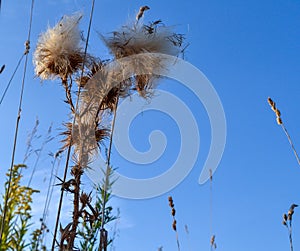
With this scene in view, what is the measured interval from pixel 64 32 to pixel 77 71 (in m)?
0.30

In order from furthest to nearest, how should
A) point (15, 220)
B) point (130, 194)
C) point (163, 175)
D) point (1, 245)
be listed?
1. point (163, 175)
2. point (130, 194)
3. point (15, 220)
4. point (1, 245)

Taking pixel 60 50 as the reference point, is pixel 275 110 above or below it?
below

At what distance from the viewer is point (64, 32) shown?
3.60 m

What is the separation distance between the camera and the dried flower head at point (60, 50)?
11.7ft

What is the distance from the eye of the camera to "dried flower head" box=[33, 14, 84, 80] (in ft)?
11.7

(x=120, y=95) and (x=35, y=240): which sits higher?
(x=120, y=95)

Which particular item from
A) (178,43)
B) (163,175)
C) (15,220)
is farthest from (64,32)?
(15,220)

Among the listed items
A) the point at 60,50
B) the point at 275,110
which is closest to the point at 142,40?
the point at 60,50

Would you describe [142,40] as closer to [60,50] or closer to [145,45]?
[145,45]

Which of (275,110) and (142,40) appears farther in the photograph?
(142,40)

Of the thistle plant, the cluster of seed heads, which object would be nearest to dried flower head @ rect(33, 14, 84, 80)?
the thistle plant

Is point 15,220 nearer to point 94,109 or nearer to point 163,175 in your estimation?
point 163,175

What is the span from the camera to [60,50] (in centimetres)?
357

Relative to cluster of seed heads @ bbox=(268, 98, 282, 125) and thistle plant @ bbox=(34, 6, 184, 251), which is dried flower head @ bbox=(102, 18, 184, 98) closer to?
thistle plant @ bbox=(34, 6, 184, 251)
